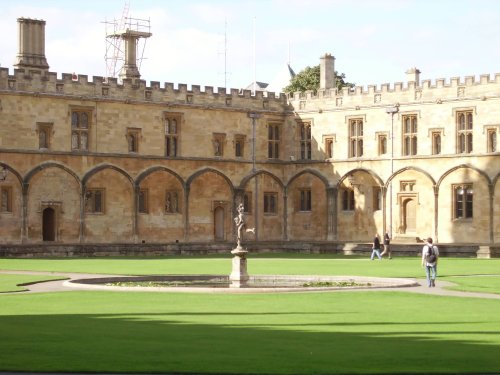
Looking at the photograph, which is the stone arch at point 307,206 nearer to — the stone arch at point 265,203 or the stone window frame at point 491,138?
the stone arch at point 265,203

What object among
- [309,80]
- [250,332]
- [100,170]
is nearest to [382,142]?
[100,170]

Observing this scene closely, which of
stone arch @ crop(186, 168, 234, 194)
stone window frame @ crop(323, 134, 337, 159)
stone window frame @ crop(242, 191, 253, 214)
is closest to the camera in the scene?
stone arch @ crop(186, 168, 234, 194)

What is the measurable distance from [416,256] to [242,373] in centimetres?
4198

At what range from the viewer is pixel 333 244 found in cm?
6125

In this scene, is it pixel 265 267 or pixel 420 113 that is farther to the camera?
pixel 420 113

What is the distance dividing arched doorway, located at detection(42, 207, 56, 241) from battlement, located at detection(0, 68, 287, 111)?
5.92m

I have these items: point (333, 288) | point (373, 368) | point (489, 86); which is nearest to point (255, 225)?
point (489, 86)

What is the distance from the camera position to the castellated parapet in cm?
6197

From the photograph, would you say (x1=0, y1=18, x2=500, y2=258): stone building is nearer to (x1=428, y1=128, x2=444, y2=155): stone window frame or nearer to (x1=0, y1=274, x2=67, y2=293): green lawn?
(x1=428, y1=128, x2=444, y2=155): stone window frame

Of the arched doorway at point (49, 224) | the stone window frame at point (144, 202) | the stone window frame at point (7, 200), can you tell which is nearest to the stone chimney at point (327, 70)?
the stone window frame at point (144, 202)

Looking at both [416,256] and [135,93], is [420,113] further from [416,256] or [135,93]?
[135,93]

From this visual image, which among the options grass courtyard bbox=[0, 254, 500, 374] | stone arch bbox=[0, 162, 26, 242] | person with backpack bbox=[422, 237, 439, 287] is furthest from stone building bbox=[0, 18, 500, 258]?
grass courtyard bbox=[0, 254, 500, 374]

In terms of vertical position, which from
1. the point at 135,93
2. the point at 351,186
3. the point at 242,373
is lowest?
the point at 242,373

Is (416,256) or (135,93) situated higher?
(135,93)
